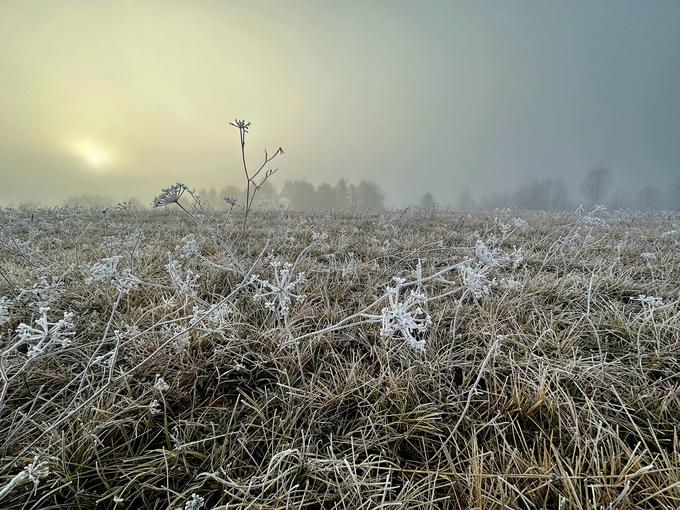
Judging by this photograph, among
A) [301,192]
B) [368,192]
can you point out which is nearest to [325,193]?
[301,192]

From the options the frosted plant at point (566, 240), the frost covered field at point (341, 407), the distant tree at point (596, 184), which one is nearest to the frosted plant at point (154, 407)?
the frost covered field at point (341, 407)

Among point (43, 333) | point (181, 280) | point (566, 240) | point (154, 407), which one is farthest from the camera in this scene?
point (566, 240)

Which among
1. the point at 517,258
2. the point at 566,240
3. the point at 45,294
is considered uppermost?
the point at 566,240

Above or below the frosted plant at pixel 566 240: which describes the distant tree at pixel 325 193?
above

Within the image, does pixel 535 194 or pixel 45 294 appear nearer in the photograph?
pixel 45 294

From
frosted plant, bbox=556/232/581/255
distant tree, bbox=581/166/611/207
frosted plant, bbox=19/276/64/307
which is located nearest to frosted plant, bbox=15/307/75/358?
frosted plant, bbox=19/276/64/307

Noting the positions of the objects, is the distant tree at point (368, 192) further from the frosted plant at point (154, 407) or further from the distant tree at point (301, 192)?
the frosted plant at point (154, 407)

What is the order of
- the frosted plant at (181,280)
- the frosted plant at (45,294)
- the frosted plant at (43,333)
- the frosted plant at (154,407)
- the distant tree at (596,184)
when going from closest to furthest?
the frosted plant at (43,333)
the frosted plant at (154,407)
the frosted plant at (181,280)
the frosted plant at (45,294)
the distant tree at (596,184)

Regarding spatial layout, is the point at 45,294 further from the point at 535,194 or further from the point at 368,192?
the point at 535,194

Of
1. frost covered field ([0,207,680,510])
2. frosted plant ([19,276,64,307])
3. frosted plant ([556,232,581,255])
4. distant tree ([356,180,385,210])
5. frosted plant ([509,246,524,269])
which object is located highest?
distant tree ([356,180,385,210])

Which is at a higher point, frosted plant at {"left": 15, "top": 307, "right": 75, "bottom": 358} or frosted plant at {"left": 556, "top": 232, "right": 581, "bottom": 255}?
frosted plant at {"left": 556, "top": 232, "right": 581, "bottom": 255}

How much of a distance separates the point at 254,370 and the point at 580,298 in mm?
2783

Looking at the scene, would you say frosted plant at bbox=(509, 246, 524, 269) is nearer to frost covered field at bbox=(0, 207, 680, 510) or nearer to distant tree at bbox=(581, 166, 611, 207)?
frost covered field at bbox=(0, 207, 680, 510)

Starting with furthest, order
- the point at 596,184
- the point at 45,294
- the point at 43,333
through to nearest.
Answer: the point at 596,184 < the point at 45,294 < the point at 43,333
